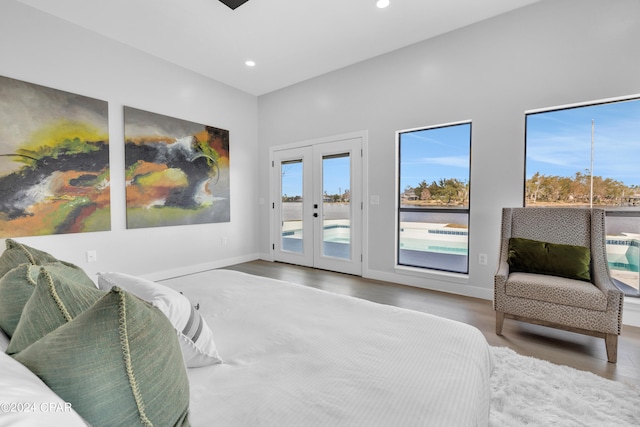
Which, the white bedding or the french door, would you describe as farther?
the french door

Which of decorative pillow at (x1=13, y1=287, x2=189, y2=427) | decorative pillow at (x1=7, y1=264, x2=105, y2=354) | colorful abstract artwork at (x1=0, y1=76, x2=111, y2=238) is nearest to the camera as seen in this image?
decorative pillow at (x1=13, y1=287, x2=189, y2=427)

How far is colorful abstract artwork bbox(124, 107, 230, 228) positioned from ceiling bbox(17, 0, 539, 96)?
93 cm

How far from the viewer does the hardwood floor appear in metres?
1.96

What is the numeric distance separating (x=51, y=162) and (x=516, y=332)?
4808mm

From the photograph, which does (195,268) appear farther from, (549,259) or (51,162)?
(549,259)

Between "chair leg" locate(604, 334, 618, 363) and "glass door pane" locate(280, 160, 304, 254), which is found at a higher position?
"glass door pane" locate(280, 160, 304, 254)

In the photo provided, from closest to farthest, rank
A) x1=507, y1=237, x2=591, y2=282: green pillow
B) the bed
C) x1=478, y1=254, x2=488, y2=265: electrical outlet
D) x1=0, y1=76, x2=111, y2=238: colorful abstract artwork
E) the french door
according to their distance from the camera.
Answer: the bed, x1=507, y1=237, x2=591, y2=282: green pillow, x1=0, y1=76, x2=111, y2=238: colorful abstract artwork, x1=478, y1=254, x2=488, y2=265: electrical outlet, the french door

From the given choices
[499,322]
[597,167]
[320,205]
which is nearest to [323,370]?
[499,322]

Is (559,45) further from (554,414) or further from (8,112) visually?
(8,112)

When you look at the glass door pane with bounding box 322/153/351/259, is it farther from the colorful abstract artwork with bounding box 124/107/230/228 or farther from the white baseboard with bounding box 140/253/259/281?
the colorful abstract artwork with bounding box 124/107/230/228

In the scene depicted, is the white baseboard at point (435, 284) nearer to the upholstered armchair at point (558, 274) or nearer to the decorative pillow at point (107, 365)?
the upholstered armchair at point (558, 274)

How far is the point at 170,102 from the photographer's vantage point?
4.05 meters

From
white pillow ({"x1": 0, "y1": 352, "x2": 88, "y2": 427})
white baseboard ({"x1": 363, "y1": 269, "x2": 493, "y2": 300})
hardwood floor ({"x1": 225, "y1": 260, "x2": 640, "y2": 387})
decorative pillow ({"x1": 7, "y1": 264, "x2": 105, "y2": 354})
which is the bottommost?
hardwood floor ({"x1": 225, "y1": 260, "x2": 640, "y2": 387})

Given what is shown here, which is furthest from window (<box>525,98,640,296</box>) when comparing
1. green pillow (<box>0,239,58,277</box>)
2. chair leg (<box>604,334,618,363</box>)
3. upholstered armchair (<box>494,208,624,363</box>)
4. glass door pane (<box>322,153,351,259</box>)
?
green pillow (<box>0,239,58,277</box>)
